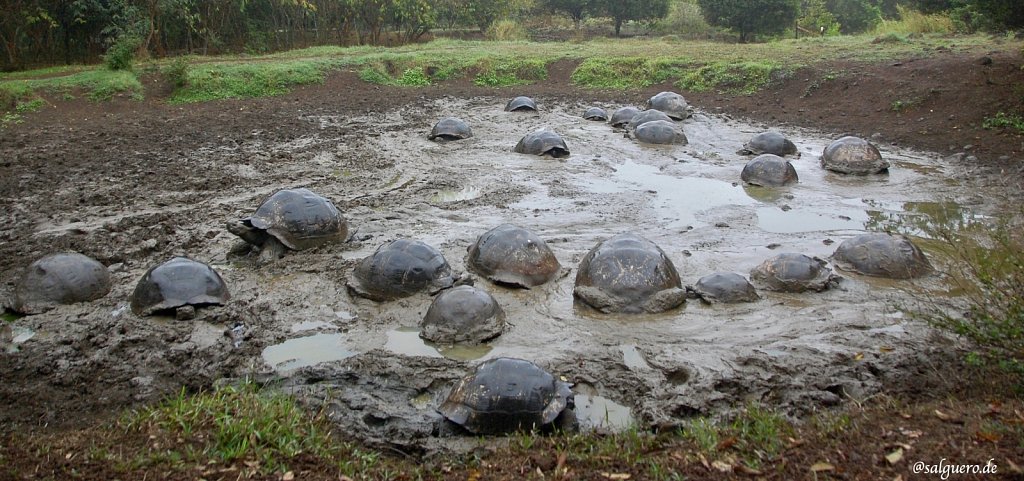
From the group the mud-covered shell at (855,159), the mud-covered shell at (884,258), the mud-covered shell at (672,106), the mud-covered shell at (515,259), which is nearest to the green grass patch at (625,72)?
the mud-covered shell at (672,106)

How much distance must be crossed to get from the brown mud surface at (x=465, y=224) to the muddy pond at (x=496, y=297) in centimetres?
3

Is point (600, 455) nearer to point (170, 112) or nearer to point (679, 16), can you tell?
point (170, 112)

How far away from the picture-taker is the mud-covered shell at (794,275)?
22.4ft

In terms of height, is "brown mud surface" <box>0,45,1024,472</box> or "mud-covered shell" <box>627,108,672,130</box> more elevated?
"mud-covered shell" <box>627,108,672,130</box>

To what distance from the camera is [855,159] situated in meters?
11.2

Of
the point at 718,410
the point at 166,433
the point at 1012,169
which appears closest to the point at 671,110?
the point at 1012,169

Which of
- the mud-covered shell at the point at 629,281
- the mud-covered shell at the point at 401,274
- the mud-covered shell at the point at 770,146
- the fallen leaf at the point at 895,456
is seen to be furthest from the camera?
the mud-covered shell at the point at 770,146

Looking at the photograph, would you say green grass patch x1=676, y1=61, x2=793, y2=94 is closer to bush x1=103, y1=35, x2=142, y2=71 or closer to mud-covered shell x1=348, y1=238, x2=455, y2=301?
mud-covered shell x1=348, y1=238, x2=455, y2=301

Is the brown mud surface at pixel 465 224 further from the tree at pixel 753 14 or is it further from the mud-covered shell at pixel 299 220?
the tree at pixel 753 14

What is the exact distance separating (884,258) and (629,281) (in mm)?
2679

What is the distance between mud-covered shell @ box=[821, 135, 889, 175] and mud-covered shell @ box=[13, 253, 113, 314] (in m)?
9.98

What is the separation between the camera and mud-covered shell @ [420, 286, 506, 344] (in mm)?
5938

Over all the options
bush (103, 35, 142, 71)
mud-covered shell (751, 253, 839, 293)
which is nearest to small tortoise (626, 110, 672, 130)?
mud-covered shell (751, 253, 839, 293)

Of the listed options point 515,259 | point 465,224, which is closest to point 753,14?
point 465,224
